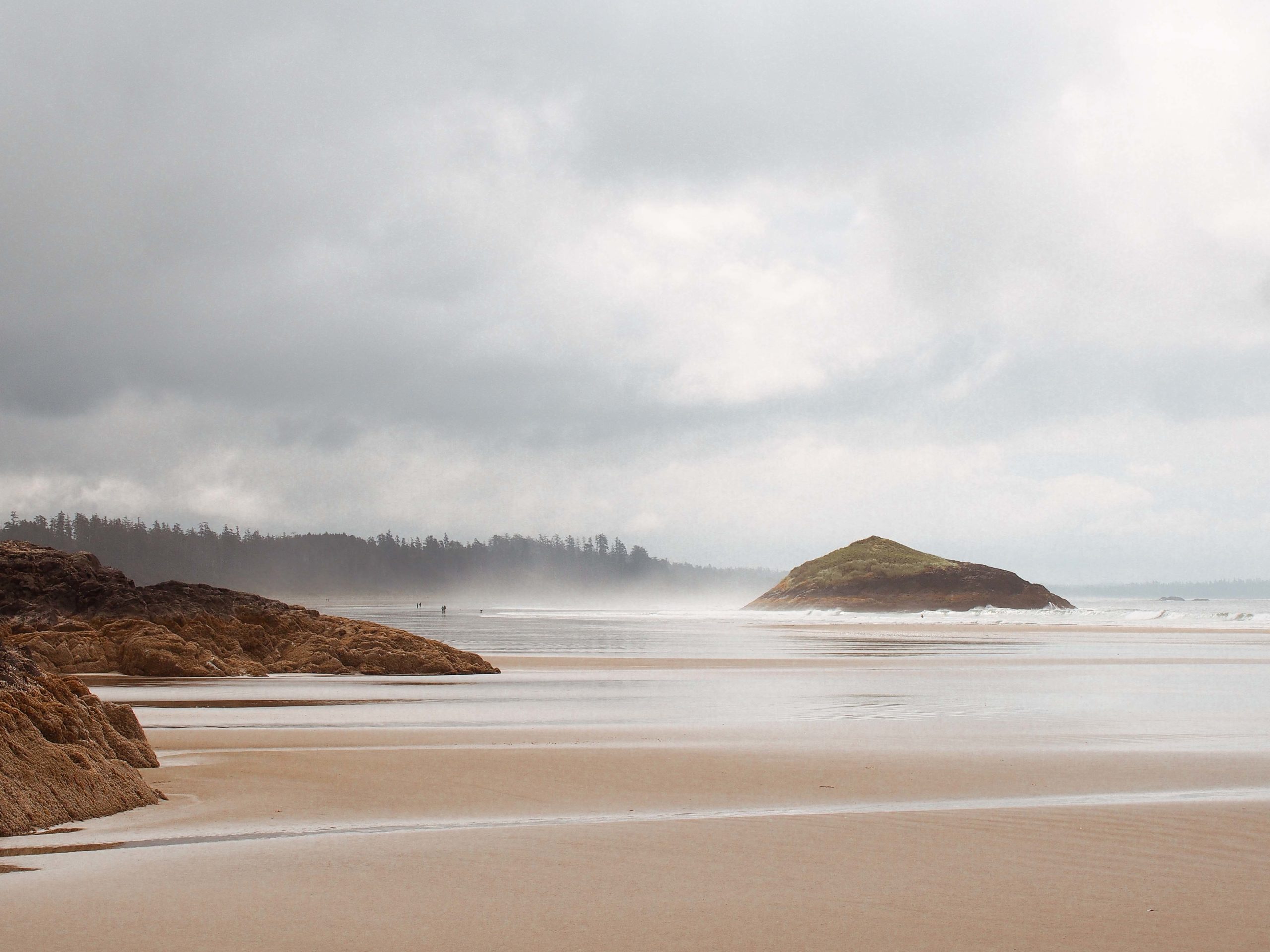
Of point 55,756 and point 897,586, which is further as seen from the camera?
point 897,586

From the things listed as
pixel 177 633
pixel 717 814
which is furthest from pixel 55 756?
pixel 177 633

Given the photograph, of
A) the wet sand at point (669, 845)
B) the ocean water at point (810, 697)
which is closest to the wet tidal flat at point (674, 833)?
the wet sand at point (669, 845)

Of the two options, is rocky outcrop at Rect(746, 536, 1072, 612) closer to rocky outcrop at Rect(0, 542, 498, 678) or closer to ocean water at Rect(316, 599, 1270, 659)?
ocean water at Rect(316, 599, 1270, 659)

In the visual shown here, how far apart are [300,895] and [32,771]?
2.61m

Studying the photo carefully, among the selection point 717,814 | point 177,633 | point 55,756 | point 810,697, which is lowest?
point 810,697

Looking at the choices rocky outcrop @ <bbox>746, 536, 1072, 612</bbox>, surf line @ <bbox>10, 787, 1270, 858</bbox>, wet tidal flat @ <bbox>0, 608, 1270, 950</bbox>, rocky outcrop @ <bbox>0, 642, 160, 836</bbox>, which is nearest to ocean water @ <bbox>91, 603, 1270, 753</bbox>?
wet tidal flat @ <bbox>0, 608, 1270, 950</bbox>

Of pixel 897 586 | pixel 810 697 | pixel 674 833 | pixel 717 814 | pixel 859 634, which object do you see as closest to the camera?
pixel 674 833

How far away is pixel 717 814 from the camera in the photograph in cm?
703

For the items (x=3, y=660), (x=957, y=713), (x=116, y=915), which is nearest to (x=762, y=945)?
(x=116, y=915)

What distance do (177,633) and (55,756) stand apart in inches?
731

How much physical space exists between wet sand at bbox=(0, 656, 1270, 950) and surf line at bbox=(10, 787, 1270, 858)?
37 mm

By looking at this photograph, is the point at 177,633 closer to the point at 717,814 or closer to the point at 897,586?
the point at 717,814

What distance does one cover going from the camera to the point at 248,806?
713 centimetres

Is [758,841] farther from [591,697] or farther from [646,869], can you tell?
[591,697]
